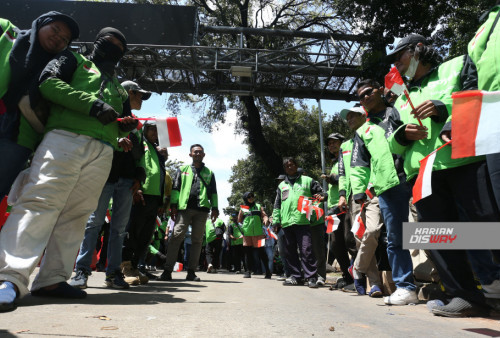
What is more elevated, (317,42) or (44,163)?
(317,42)

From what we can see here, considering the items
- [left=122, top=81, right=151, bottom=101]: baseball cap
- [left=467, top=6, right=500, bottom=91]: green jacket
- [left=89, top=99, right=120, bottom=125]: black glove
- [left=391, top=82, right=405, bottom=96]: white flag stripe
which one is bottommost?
[left=89, top=99, right=120, bottom=125]: black glove

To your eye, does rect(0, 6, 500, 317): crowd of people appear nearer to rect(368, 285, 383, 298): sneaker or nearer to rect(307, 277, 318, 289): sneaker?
rect(368, 285, 383, 298): sneaker

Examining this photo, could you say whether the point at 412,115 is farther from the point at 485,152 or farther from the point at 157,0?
the point at 157,0

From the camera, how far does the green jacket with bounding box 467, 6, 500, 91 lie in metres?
2.19

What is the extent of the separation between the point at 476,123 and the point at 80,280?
10.6ft

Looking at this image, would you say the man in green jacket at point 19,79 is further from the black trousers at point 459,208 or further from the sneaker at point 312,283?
the sneaker at point 312,283

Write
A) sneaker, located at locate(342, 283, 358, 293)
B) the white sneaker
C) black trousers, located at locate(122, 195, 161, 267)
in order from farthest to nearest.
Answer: sneaker, located at locate(342, 283, 358, 293), black trousers, located at locate(122, 195, 161, 267), the white sneaker

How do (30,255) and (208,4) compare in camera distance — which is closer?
(30,255)

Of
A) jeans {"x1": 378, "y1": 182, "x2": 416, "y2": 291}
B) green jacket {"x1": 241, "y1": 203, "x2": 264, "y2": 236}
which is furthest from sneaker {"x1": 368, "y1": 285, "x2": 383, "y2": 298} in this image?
green jacket {"x1": 241, "y1": 203, "x2": 264, "y2": 236}

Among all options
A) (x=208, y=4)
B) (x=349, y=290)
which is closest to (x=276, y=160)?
(x=208, y=4)

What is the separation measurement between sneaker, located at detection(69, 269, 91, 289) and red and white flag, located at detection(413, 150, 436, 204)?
2.77 m

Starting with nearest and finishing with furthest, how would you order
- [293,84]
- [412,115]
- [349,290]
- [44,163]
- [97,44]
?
[44,163], [412,115], [97,44], [349,290], [293,84]

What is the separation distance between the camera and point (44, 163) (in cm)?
267

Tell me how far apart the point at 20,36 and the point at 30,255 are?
1.45 metres
